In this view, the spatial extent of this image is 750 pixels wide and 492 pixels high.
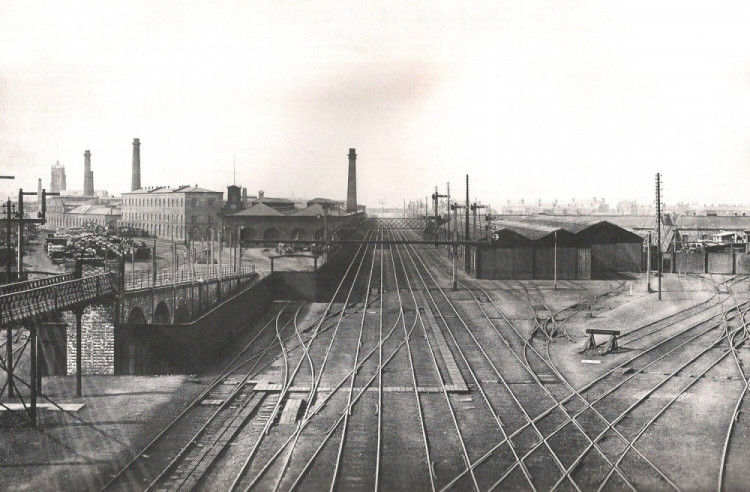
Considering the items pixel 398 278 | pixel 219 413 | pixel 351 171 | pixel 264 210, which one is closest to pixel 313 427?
pixel 219 413

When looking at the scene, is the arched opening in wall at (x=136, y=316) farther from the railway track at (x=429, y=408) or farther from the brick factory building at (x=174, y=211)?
the brick factory building at (x=174, y=211)

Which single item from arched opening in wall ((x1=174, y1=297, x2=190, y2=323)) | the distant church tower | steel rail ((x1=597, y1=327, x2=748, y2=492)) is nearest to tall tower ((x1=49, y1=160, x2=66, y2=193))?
the distant church tower

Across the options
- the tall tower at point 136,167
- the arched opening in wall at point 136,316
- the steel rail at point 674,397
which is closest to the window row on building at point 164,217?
the tall tower at point 136,167

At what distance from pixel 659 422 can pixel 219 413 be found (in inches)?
423

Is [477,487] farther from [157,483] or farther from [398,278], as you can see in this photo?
[398,278]

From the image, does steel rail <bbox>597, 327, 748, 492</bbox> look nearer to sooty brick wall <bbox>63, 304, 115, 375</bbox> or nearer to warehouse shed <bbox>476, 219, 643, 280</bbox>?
sooty brick wall <bbox>63, 304, 115, 375</bbox>

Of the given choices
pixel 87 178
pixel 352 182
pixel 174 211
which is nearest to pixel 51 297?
pixel 174 211

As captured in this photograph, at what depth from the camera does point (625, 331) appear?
27656 millimetres

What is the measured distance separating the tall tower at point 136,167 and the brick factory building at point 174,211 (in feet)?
6.74

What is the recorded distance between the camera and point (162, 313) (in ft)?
85.3

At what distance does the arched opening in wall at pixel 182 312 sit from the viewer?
26594mm

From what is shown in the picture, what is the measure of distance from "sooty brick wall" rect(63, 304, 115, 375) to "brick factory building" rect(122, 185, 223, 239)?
190ft

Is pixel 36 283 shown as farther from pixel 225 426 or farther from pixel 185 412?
pixel 225 426

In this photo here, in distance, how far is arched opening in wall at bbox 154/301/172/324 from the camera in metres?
25.5
